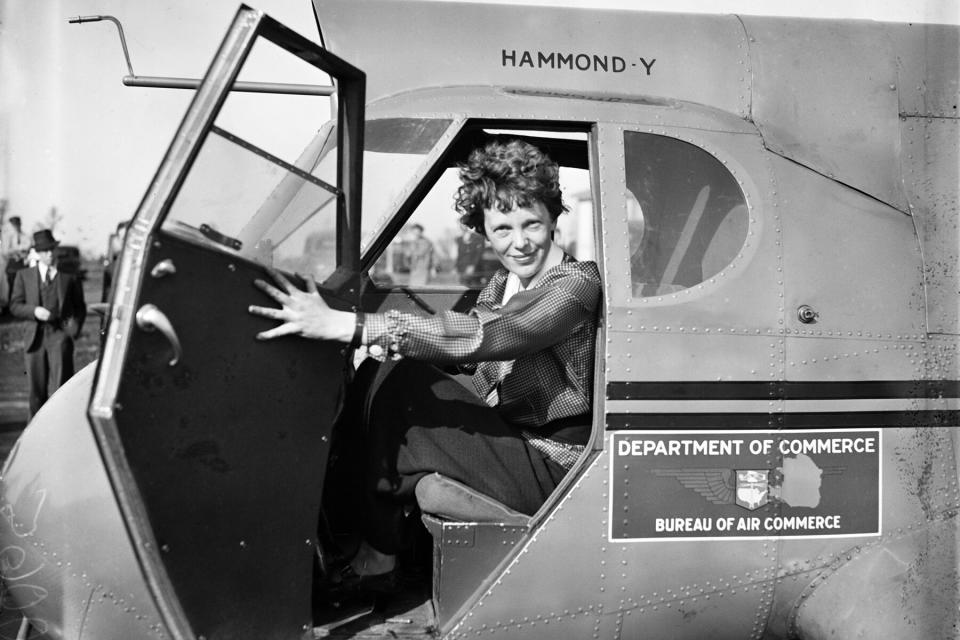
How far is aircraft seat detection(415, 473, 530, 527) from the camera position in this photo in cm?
264

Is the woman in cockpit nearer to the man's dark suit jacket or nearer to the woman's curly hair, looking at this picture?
the woman's curly hair

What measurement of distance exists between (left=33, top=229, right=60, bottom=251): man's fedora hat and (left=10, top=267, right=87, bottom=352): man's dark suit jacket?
0.31m

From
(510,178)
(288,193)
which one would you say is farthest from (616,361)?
(288,193)

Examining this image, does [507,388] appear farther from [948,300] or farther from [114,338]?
[948,300]

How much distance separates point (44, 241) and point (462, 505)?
24.7 feet

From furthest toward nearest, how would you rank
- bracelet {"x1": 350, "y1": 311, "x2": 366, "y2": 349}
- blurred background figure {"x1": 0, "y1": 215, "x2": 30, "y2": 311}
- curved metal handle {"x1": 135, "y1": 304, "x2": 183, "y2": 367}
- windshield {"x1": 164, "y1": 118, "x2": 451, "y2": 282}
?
blurred background figure {"x1": 0, "y1": 215, "x2": 30, "y2": 311}
bracelet {"x1": 350, "y1": 311, "x2": 366, "y2": 349}
windshield {"x1": 164, "y1": 118, "x2": 451, "y2": 282}
curved metal handle {"x1": 135, "y1": 304, "x2": 183, "y2": 367}

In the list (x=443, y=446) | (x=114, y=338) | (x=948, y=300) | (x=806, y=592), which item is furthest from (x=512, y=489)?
(x=948, y=300)

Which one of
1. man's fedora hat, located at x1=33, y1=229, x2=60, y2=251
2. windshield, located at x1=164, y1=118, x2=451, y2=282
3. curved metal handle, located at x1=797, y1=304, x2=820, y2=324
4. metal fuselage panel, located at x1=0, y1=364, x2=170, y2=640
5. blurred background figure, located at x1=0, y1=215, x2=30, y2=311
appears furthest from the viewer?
man's fedora hat, located at x1=33, y1=229, x2=60, y2=251

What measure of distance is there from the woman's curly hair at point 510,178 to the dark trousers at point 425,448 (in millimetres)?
629

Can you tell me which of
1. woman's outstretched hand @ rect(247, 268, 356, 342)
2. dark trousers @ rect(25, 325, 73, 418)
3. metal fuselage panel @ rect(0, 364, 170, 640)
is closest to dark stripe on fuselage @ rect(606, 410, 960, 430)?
woman's outstretched hand @ rect(247, 268, 356, 342)

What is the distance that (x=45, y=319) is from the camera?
830 centimetres

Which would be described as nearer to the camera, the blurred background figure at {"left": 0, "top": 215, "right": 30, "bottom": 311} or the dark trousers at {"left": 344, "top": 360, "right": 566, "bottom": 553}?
the dark trousers at {"left": 344, "top": 360, "right": 566, "bottom": 553}

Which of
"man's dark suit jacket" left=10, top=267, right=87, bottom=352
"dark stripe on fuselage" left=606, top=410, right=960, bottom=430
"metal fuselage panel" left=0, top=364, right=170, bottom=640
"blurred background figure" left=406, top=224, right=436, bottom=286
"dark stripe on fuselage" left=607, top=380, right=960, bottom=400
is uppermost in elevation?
"blurred background figure" left=406, top=224, right=436, bottom=286

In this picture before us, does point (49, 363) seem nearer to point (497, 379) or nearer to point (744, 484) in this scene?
point (497, 379)
